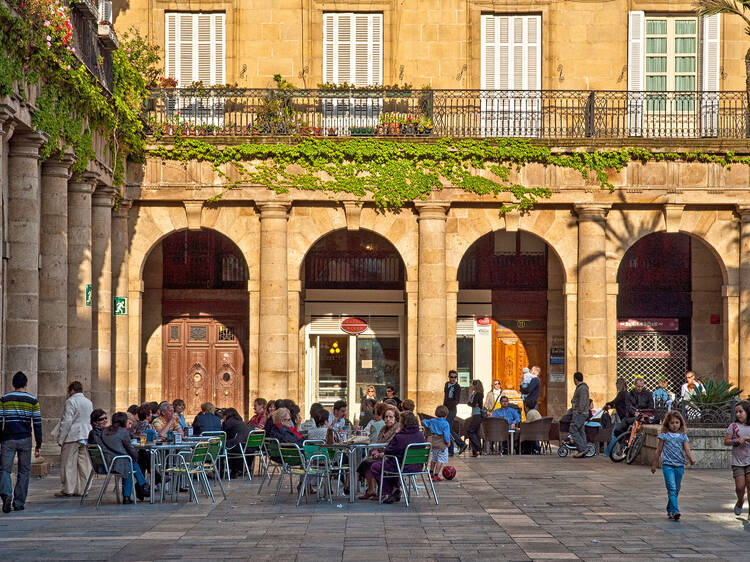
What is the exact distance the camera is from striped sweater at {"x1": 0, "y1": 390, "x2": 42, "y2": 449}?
15109 millimetres

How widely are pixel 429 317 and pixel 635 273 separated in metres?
6.68

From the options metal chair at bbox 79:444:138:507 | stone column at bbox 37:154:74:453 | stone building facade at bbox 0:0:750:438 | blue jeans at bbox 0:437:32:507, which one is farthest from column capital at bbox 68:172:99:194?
blue jeans at bbox 0:437:32:507

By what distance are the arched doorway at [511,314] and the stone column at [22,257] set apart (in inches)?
534

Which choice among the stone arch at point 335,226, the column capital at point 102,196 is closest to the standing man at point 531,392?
the stone arch at point 335,226

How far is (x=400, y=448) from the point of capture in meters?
15.6

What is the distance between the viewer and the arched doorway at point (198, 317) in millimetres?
30781

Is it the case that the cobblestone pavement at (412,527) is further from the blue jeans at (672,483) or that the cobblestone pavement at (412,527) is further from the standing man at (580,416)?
the standing man at (580,416)

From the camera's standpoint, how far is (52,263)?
20.7 m

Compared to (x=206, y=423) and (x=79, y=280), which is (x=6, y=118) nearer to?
(x=206, y=423)

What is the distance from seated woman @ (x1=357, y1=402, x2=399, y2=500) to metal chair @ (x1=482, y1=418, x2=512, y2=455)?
21.9ft

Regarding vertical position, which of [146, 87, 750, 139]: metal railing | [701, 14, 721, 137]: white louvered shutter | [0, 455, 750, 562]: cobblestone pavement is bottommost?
[0, 455, 750, 562]: cobblestone pavement

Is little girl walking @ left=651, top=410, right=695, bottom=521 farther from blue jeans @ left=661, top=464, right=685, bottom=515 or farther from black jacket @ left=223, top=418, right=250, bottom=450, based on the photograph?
black jacket @ left=223, top=418, right=250, bottom=450

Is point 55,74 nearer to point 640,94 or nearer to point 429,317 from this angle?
point 429,317

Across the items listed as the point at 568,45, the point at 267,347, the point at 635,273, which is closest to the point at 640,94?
the point at 568,45
